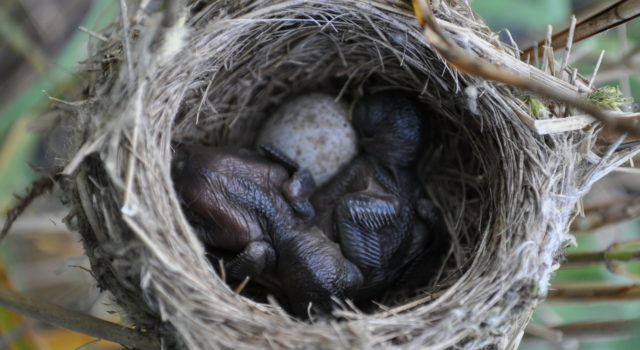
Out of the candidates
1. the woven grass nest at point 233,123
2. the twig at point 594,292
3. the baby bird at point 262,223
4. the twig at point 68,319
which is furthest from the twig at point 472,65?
the twig at point 68,319

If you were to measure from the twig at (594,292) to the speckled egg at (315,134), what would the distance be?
29.3 inches

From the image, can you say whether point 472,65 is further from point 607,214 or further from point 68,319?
point 68,319

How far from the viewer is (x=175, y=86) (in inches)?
52.6

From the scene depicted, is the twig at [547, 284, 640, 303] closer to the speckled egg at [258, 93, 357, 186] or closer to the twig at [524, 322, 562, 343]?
the twig at [524, 322, 562, 343]

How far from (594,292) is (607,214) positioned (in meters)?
0.23

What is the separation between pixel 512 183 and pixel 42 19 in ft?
6.11

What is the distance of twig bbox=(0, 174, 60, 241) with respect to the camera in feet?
4.35

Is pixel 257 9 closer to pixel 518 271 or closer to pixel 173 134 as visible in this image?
pixel 173 134

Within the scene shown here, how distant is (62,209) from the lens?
1990mm

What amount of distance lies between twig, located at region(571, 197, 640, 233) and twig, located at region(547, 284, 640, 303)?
18 centimetres

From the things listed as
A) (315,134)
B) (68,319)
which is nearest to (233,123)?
(315,134)

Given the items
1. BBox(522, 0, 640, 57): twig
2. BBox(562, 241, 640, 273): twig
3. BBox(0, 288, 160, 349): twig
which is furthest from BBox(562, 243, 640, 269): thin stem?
BBox(0, 288, 160, 349): twig

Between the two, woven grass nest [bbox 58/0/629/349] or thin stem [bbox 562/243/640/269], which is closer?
woven grass nest [bbox 58/0/629/349]

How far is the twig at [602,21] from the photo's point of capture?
1251 millimetres
